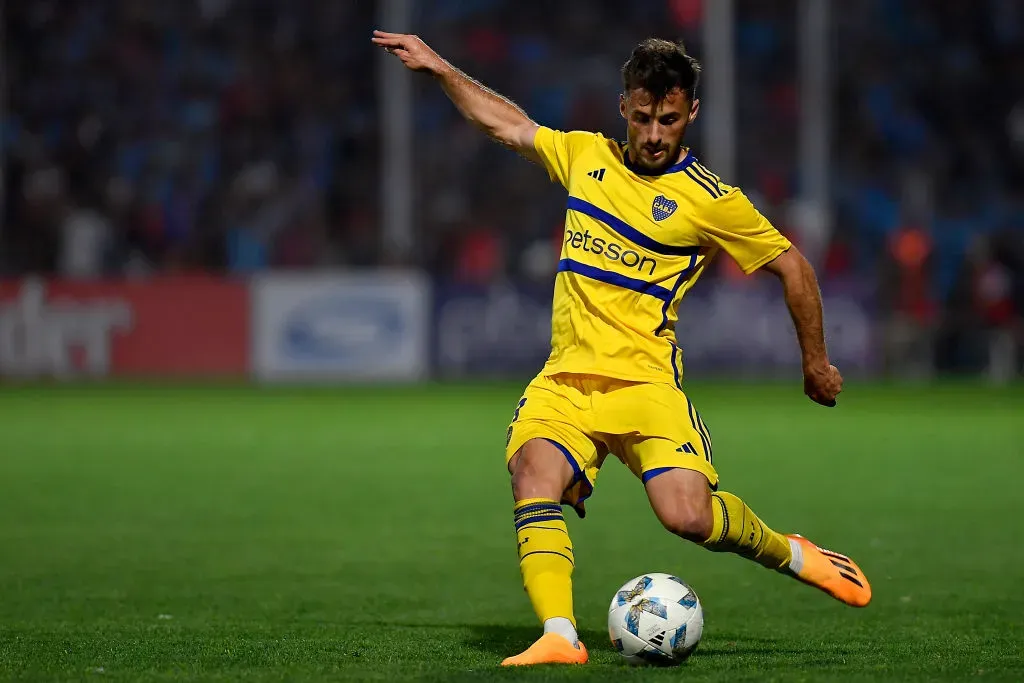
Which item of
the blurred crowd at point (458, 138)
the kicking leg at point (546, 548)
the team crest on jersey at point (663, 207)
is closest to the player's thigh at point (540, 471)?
the kicking leg at point (546, 548)

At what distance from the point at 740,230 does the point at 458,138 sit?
1930cm

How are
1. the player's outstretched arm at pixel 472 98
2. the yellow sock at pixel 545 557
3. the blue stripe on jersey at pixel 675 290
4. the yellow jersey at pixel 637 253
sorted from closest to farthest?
the yellow sock at pixel 545 557 → the yellow jersey at pixel 637 253 → the blue stripe on jersey at pixel 675 290 → the player's outstretched arm at pixel 472 98

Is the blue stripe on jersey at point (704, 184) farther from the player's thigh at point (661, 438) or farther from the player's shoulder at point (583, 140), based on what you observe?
the player's thigh at point (661, 438)

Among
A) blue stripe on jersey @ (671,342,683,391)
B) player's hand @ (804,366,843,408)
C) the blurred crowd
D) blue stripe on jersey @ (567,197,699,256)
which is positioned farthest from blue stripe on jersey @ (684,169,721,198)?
the blurred crowd

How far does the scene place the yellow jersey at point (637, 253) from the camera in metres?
5.56

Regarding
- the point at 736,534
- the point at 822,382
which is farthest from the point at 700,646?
the point at 822,382

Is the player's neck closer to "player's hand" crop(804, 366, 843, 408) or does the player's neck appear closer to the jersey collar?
the jersey collar

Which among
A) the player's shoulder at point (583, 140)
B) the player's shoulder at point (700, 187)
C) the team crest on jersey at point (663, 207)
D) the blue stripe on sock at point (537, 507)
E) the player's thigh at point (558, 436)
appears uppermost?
the player's shoulder at point (583, 140)

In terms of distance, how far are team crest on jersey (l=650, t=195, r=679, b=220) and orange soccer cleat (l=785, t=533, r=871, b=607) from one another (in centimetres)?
131

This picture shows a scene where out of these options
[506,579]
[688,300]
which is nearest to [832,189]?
[688,300]

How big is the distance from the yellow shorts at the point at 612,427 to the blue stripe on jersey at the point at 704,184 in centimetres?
69

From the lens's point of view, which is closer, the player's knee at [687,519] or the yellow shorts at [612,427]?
the player's knee at [687,519]

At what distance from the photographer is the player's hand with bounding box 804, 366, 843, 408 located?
557 cm

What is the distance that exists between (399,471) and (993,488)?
4.19m
